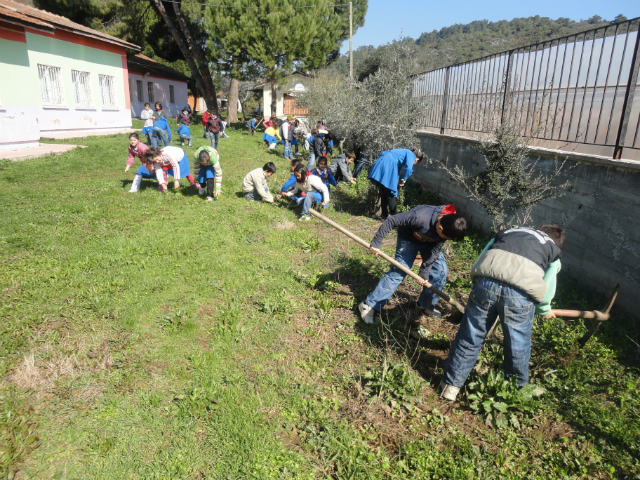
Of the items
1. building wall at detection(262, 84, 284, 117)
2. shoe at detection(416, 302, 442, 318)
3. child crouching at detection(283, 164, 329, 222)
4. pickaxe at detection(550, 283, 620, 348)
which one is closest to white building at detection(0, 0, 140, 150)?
child crouching at detection(283, 164, 329, 222)

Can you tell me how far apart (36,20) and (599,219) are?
598 inches

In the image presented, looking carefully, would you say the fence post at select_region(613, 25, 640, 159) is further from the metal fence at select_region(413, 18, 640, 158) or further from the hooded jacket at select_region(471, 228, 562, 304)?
the hooded jacket at select_region(471, 228, 562, 304)

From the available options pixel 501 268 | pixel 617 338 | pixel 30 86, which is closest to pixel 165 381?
pixel 501 268

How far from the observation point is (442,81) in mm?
9406

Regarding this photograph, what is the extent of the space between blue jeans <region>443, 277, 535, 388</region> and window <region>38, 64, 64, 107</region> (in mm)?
Answer: 16061

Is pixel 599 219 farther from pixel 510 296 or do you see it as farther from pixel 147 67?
pixel 147 67

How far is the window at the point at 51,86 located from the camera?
46.5 feet

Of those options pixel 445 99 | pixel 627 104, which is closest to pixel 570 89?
pixel 627 104

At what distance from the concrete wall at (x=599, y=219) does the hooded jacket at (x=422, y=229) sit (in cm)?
200

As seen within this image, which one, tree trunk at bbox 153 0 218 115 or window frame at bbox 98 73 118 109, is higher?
tree trunk at bbox 153 0 218 115

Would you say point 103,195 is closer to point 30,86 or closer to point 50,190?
point 50,190

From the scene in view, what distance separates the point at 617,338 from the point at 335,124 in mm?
13001

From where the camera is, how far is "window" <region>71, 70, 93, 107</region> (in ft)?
50.9

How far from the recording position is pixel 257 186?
27.1 feet
